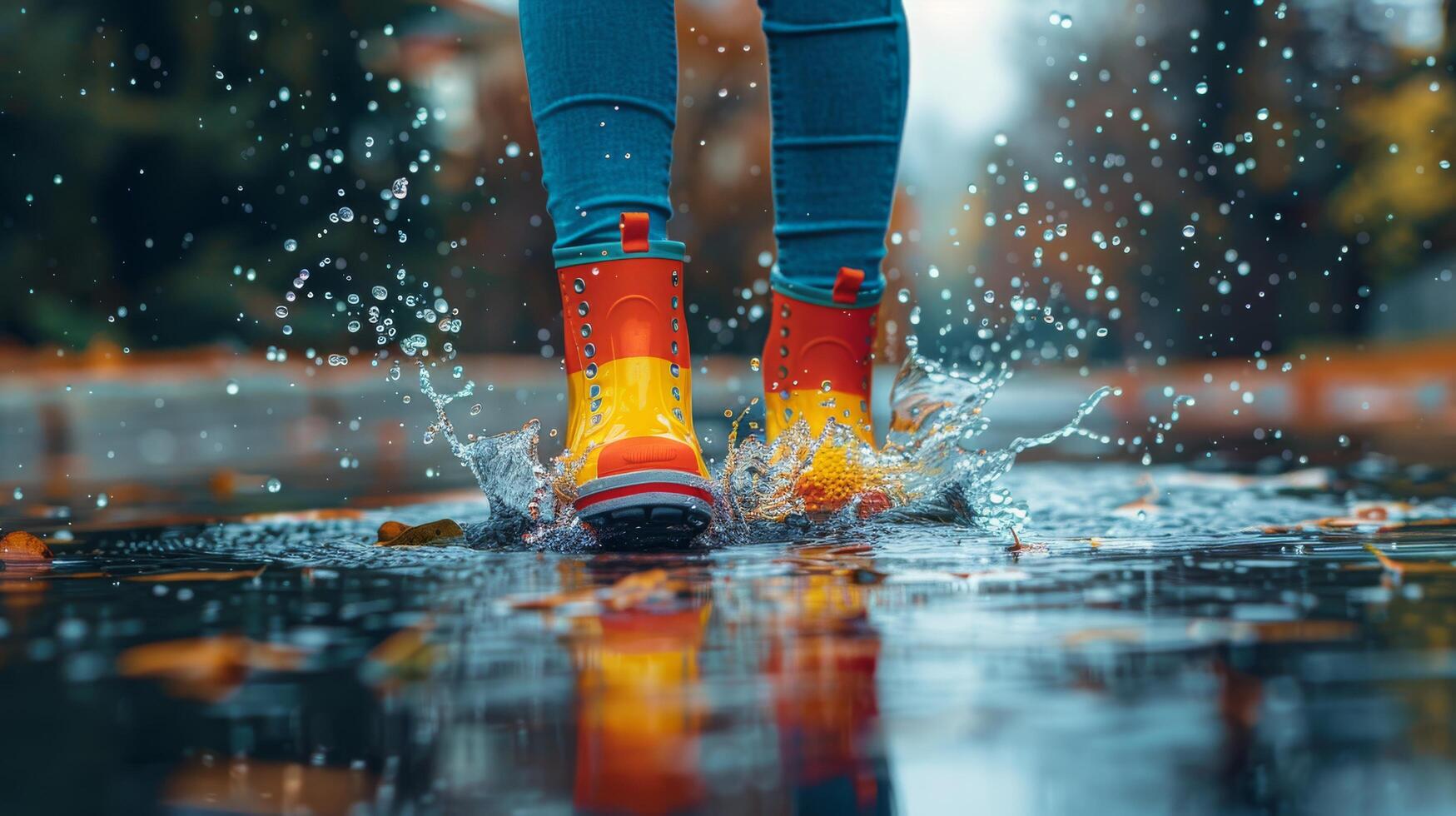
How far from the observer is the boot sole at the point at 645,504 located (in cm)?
194

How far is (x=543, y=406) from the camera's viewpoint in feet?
26.1

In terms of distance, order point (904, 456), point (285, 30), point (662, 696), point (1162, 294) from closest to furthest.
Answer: point (662, 696), point (904, 456), point (285, 30), point (1162, 294)

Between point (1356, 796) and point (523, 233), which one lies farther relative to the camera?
point (523, 233)

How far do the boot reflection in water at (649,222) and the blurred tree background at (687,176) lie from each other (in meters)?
0.27

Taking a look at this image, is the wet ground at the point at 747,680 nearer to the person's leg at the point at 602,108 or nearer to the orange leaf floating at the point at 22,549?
the orange leaf floating at the point at 22,549

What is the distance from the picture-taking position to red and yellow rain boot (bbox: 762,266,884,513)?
2.42 meters

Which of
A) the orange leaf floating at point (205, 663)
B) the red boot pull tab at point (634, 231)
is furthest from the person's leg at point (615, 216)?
the orange leaf floating at point (205, 663)

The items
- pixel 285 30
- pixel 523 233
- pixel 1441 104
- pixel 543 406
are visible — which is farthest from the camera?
pixel 523 233

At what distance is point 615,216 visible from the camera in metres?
2.07

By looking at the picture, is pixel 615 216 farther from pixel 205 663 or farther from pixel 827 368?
pixel 205 663

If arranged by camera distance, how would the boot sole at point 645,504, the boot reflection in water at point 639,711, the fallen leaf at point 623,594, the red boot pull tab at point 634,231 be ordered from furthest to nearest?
the red boot pull tab at point 634,231
the boot sole at point 645,504
the fallen leaf at point 623,594
the boot reflection in water at point 639,711

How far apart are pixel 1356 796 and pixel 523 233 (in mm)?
14413

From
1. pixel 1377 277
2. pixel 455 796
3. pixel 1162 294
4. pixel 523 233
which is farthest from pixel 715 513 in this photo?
pixel 1162 294

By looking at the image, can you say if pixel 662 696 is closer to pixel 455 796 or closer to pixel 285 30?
pixel 455 796
